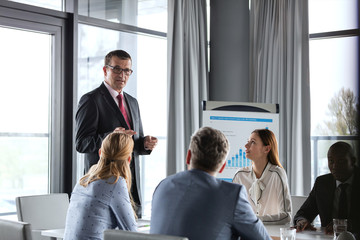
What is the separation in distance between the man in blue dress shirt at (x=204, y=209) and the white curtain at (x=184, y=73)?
3.63m

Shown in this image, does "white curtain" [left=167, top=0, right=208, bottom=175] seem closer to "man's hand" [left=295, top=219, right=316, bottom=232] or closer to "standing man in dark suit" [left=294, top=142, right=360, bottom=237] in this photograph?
"standing man in dark suit" [left=294, top=142, right=360, bottom=237]

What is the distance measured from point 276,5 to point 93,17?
210cm

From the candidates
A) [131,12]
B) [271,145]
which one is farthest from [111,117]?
[131,12]

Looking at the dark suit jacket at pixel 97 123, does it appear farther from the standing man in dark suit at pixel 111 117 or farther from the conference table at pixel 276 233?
the conference table at pixel 276 233

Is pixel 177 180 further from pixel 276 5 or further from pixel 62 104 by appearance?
pixel 276 5

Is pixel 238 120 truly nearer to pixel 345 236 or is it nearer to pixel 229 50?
pixel 229 50

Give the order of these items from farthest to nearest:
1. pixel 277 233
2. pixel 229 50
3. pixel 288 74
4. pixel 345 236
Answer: pixel 229 50 → pixel 288 74 → pixel 277 233 → pixel 345 236

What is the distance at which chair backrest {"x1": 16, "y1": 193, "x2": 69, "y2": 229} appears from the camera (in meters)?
3.76

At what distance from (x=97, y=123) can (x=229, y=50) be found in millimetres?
2612

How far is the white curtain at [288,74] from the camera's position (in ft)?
18.5

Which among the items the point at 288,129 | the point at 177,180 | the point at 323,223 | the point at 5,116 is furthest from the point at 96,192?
the point at 288,129

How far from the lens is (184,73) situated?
612 cm

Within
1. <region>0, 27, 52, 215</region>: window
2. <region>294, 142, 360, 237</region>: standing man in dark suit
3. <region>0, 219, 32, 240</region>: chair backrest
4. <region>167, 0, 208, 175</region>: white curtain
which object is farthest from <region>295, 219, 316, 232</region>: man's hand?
<region>167, 0, 208, 175</region>: white curtain

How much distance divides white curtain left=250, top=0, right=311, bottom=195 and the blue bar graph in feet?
2.07
